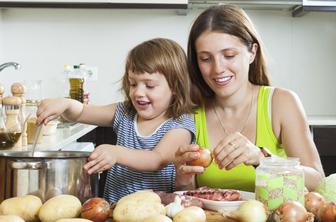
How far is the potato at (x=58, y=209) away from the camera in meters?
0.70

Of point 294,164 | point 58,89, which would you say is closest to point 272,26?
point 58,89

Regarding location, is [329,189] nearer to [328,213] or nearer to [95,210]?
[328,213]

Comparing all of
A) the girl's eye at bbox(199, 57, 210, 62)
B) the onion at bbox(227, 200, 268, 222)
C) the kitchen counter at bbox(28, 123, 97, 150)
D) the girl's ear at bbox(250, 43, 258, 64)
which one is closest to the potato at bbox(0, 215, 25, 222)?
the onion at bbox(227, 200, 268, 222)

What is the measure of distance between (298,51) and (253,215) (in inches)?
88.9

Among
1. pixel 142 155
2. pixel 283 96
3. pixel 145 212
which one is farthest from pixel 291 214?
pixel 283 96

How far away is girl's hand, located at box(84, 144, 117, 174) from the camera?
2.50 feet

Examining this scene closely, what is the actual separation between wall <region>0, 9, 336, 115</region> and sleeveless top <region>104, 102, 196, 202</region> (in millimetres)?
1571

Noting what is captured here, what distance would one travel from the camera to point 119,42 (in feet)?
A: 9.22

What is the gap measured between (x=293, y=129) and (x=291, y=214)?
1.98 ft

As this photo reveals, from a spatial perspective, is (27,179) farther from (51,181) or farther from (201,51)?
(201,51)

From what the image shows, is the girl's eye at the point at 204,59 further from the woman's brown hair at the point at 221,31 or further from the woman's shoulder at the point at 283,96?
the woman's shoulder at the point at 283,96

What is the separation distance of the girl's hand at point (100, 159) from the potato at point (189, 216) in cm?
16

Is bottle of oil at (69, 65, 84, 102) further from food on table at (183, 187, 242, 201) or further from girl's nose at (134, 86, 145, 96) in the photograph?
food on table at (183, 187, 242, 201)

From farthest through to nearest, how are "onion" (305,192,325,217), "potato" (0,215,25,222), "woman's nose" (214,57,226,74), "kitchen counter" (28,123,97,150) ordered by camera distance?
A: "kitchen counter" (28,123,97,150) < "woman's nose" (214,57,226,74) < "onion" (305,192,325,217) < "potato" (0,215,25,222)
